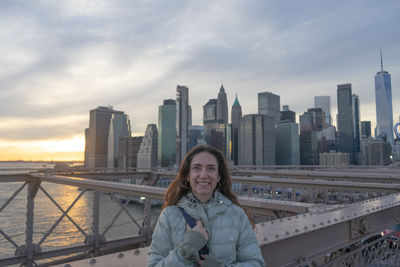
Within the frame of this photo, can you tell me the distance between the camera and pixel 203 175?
7.27ft

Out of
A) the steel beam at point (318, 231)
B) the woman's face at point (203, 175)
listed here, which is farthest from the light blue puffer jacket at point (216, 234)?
the steel beam at point (318, 231)

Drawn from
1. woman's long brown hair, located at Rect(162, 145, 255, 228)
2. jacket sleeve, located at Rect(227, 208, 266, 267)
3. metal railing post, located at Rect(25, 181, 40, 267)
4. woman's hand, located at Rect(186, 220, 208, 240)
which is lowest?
metal railing post, located at Rect(25, 181, 40, 267)

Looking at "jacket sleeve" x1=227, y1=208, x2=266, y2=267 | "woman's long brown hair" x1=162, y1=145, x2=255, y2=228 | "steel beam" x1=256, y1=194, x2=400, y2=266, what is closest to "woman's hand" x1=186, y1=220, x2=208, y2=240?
"jacket sleeve" x1=227, y1=208, x2=266, y2=267

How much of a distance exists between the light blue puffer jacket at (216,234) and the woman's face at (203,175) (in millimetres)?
158

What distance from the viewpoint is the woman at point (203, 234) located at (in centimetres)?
174

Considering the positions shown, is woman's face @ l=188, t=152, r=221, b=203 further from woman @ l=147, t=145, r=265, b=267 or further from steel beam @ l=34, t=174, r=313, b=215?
steel beam @ l=34, t=174, r=313, b=215

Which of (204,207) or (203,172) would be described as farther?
(203,172)

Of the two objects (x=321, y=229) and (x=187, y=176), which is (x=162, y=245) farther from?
(x=321, y=229)

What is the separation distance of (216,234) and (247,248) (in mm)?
260

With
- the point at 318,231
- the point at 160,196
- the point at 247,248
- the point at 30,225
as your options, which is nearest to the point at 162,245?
the point at 247,248

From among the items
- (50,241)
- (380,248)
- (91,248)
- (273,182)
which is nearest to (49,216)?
(50,241)

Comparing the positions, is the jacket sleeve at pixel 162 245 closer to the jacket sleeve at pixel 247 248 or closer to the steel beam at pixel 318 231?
the jacket sleeve at pixel 247 248

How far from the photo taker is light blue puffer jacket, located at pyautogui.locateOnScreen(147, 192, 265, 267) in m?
1.91

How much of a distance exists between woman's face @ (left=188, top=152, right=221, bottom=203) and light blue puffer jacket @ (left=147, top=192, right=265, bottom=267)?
0.16 meters
